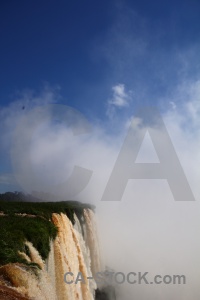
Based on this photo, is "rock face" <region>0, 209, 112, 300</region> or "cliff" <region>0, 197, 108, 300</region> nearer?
"rock face" <region>0, 209, 112, 300</region>

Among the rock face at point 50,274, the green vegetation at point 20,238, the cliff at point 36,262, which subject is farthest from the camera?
the green vegetation at point 20,238

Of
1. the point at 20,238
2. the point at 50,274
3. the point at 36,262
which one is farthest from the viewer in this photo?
the point at 50,274

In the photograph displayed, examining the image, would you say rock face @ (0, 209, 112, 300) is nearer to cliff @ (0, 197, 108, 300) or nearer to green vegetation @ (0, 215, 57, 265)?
cliff @ (0, 197, 108, 300)

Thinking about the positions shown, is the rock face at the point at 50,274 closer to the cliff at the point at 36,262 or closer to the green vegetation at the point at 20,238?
the cliff at the point at 36,262

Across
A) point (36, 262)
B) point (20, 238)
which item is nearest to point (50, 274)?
point (36, 262)

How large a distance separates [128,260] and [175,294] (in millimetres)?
12134

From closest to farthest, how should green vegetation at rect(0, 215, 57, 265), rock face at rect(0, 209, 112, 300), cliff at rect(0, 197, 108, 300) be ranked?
rock face at rect(0, 209, 112, 300) → cliff at rect(0, 197, 108, 300) → green vegetation at rect(0, 215, 57, 265)

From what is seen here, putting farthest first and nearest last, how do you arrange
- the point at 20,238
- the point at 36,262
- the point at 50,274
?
the point at 50,274 → the point at 20,238 → the point at 36,262

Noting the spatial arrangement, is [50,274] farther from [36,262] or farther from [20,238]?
[20,238]

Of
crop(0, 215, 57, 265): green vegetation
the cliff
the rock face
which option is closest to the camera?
the rock face

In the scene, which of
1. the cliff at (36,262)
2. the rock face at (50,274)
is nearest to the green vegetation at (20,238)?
the cliff at (36,262)

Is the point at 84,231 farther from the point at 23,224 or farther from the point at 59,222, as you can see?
the point at 23,224

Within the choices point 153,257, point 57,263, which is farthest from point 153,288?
point 57,263

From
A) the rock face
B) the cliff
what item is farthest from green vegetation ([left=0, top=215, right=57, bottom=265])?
the rock face
